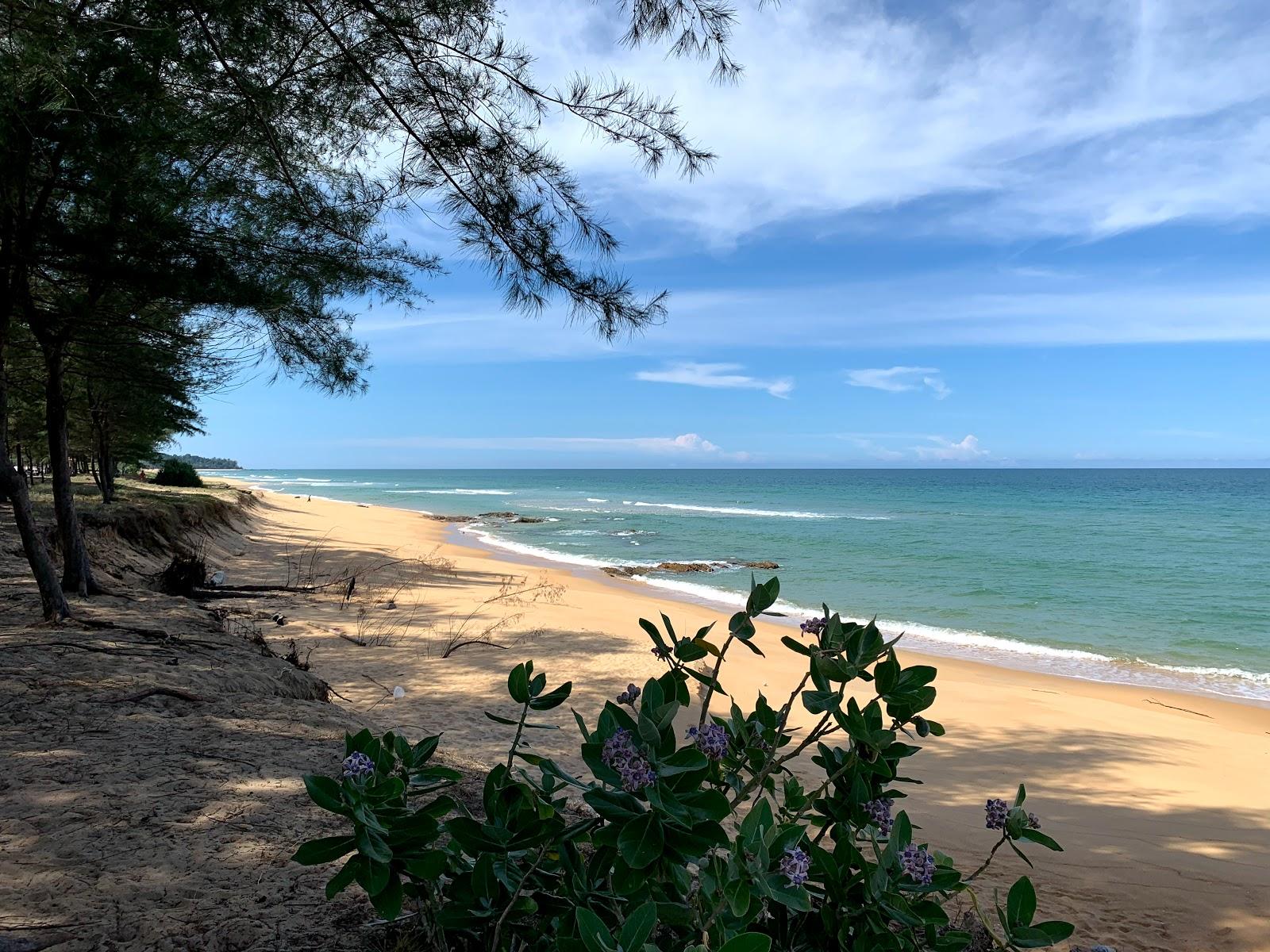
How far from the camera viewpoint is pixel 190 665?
15.2 feet

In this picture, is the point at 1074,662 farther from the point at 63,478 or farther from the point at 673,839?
the point at 63,478

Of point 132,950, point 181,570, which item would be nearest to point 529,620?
point 181,570

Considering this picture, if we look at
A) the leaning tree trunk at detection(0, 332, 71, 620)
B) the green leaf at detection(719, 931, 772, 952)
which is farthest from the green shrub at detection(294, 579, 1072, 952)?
the leaning tree trunk at detection(0, 332, 71, 620)

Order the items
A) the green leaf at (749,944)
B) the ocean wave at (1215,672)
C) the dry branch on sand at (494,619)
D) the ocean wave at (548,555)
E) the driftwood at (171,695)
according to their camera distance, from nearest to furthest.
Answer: the green leaf at (749,944)
the driftwood at (171,695)
the dry branch on sand at (494,619)
the ocean wave at (1215,672)
the ocean wave at (548,555)

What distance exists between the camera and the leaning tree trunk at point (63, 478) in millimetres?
5905

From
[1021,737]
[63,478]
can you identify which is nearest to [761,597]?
[1021,737]

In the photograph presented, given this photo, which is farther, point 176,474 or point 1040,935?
point 176,474

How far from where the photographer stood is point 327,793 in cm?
130

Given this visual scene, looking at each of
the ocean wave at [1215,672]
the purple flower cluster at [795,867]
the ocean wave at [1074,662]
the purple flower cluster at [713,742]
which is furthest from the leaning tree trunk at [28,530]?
the ocean wave at [1215,672]

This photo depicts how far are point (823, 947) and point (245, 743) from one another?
272cm

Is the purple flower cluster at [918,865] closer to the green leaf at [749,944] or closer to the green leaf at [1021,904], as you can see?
the green leaf at [1021,904]

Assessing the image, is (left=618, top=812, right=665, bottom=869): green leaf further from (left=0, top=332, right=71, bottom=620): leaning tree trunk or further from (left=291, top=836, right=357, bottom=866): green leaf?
(left=0, top=332, right=71, bottom=620): leaning tree trunk

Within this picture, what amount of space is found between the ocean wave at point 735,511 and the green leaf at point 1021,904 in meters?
39.0

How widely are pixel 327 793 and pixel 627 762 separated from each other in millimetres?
526
